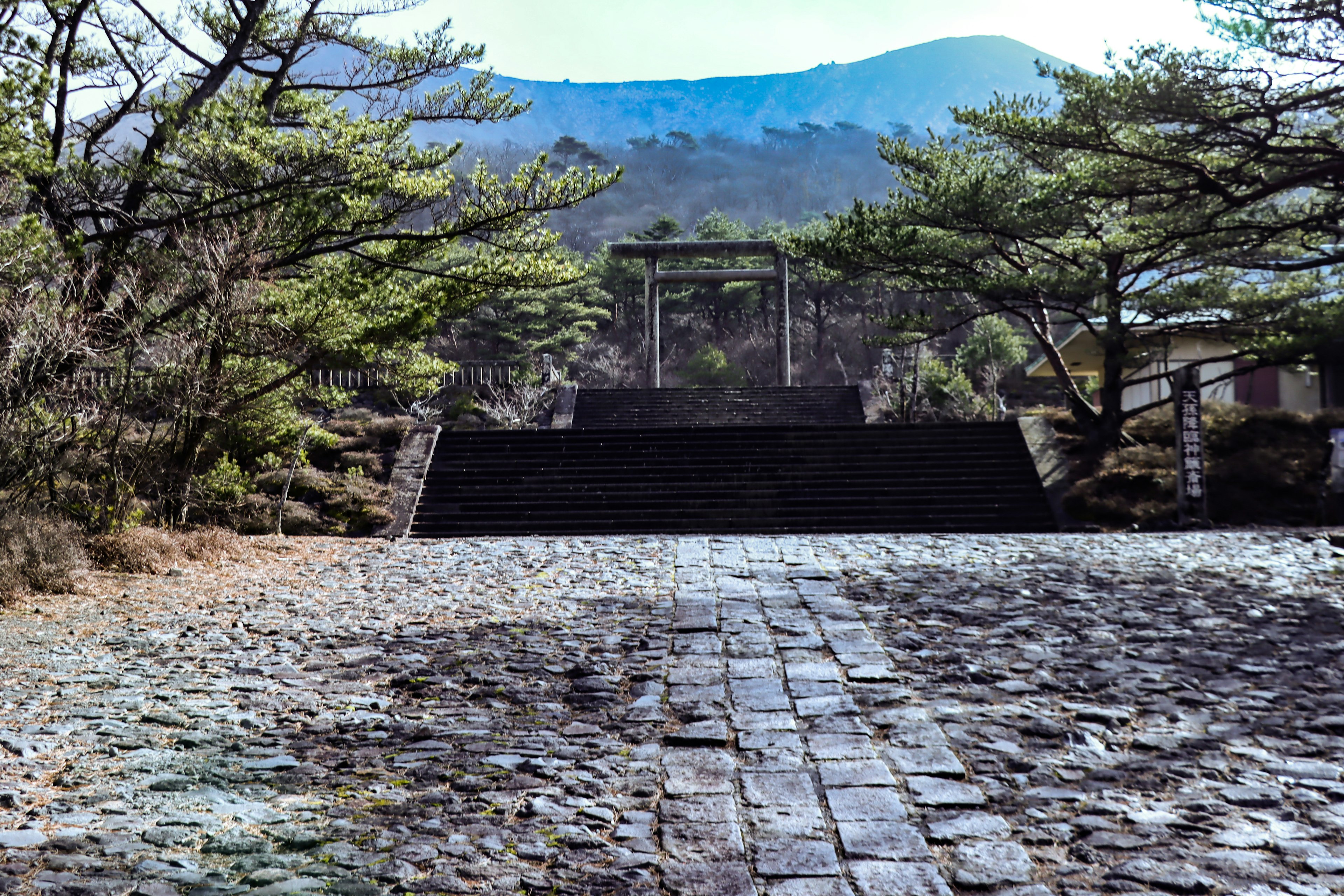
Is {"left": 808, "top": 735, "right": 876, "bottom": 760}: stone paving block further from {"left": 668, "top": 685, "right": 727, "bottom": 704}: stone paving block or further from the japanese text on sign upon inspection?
the japanese text on sign

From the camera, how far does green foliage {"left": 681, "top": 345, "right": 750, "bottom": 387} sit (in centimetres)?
3306

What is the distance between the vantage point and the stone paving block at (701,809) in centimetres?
274

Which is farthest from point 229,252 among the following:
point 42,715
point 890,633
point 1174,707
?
point 1174,707

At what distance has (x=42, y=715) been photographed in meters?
3.76

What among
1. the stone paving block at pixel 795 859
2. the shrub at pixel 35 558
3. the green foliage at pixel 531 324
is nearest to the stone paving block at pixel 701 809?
the stone paving block at pixel 795 859

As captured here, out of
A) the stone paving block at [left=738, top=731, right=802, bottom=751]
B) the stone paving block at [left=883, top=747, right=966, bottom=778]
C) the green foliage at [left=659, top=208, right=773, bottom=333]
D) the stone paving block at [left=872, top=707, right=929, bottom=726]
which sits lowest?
the stone paving block at [left=883, top=747, right=966, bottom=778]

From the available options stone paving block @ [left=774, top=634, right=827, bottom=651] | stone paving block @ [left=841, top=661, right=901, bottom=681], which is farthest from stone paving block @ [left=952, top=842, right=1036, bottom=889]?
stone paving block @ [left=774, top=634, right=827, bottom=651]

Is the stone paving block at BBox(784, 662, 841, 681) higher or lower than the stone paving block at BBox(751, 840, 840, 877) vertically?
higher

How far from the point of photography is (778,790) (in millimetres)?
2967

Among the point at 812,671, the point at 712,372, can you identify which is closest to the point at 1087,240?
the point at 812,671

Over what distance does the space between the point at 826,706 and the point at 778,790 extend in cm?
99

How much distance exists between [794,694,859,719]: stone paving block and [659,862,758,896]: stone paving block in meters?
1.42

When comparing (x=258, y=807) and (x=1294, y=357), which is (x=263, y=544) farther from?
(x=1294, y=357)

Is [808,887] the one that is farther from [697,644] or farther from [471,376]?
[471,376]
